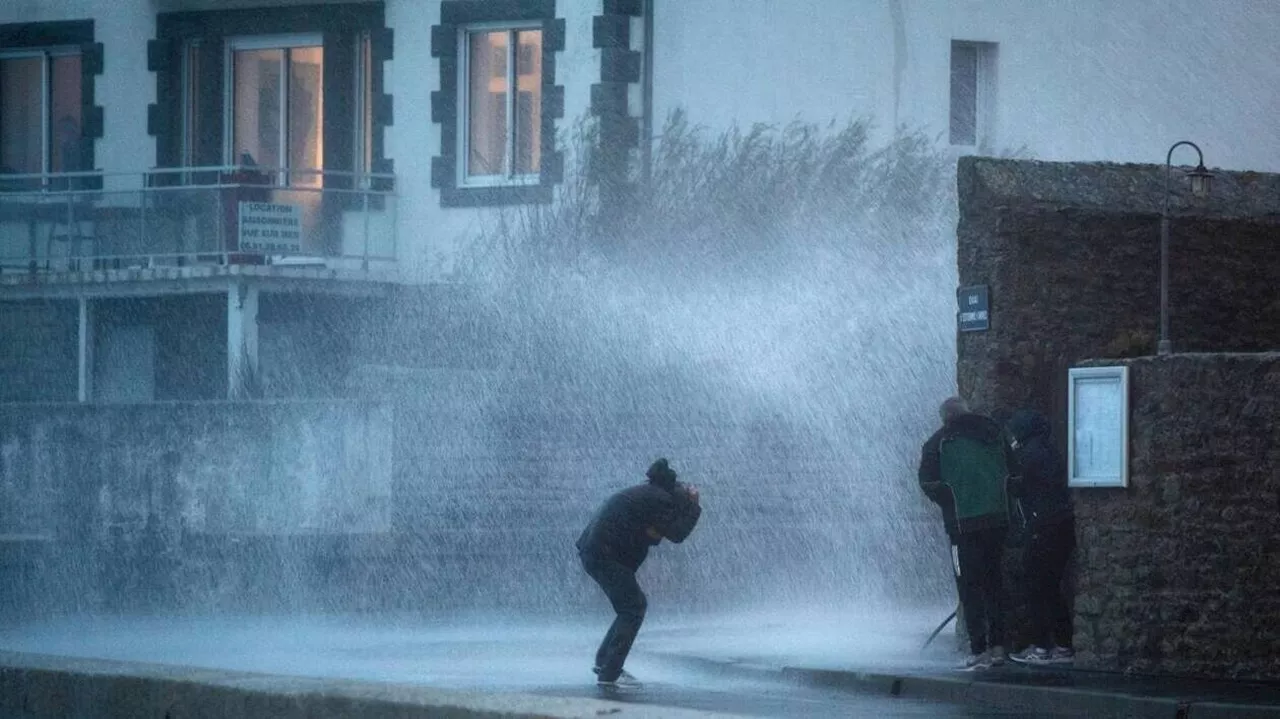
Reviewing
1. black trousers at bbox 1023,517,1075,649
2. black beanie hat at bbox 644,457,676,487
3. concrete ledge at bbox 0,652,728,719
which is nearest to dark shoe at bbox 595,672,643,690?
black beanie hat at bbox 644,457,676,487

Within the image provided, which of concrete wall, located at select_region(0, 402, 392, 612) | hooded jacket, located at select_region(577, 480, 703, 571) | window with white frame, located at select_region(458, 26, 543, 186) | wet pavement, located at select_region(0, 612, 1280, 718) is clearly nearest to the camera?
wet pavement, located at select_region(0, 612, 1280, 718)

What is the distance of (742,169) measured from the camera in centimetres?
2614

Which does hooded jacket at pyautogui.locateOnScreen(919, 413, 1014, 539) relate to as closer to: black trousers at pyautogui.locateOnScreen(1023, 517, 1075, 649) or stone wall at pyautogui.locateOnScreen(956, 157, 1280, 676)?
black trousers at pyautogui.locateOnScreen(1023, 517, 1075, 649)

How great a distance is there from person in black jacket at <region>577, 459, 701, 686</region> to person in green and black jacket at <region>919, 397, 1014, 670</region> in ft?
5.35

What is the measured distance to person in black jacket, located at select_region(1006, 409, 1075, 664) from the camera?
50.1ft

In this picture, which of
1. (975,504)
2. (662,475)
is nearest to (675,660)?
(662,475)

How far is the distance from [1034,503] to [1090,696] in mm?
2262

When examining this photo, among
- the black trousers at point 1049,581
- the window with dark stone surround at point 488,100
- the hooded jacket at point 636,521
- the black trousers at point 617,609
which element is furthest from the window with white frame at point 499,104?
the black trousers at point 1049,581

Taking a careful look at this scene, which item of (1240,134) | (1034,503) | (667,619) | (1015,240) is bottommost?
(667,619)

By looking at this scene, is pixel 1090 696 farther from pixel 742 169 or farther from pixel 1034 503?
pixel 742 169

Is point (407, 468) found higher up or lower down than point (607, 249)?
lower down

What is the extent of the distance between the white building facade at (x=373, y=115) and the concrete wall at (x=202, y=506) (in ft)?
10.2

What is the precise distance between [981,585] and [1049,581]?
20.1 inches

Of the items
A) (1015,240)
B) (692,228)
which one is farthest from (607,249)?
(1015,240)
